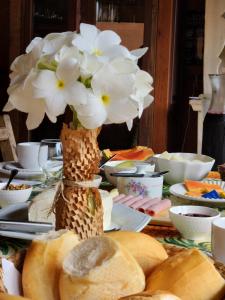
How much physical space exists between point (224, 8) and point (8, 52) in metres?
1.70

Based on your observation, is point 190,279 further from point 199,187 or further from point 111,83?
point 199,187

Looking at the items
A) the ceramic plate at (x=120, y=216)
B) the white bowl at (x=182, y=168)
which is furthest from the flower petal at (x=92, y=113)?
the white bowl at (x=182, y=168)

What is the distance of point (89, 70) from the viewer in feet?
2.91

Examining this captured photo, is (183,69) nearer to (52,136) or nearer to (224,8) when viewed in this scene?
(224,8)

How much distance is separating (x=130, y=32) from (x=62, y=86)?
296 centimetres

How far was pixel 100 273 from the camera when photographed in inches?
25.3

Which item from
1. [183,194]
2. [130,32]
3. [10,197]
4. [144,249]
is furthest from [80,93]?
[130,32]

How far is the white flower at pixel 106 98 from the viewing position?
0.89 m

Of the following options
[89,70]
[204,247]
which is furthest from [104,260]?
[204,247]

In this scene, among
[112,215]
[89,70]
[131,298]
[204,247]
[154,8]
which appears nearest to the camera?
[131,298]

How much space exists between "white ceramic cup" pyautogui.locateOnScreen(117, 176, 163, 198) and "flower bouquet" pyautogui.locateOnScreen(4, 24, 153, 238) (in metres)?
0.52

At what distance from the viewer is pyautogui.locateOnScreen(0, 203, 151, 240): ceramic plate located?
47.1 inches

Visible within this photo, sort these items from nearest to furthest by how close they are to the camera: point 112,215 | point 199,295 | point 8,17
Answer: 1. point 199,295
2. point 112,215
3. point 8,17

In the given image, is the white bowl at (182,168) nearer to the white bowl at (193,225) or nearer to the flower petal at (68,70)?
the white bowl at (193,225)
